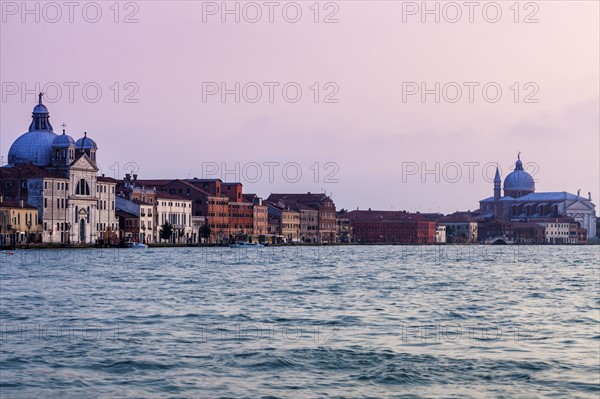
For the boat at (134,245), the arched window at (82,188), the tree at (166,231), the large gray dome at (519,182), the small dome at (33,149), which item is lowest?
the boat at (134,245)

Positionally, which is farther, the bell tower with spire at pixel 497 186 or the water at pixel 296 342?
the bell tower with spire at pixel 497 186

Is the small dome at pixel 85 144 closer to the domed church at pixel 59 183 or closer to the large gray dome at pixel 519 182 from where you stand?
the domed church at pixel 59 183

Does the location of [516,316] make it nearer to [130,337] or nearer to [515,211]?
[130,337]

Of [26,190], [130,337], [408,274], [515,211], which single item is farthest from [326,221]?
[130,337]

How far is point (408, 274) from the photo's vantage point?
1761 inches

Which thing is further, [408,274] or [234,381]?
[408,274]

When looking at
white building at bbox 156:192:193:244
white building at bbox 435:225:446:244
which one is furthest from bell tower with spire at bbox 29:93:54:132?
white building at bbox 435:225:446:244

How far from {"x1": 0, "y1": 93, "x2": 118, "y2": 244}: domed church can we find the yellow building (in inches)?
56.3

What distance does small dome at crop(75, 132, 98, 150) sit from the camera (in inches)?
3656

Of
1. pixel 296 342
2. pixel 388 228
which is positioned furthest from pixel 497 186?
pixel 296 342

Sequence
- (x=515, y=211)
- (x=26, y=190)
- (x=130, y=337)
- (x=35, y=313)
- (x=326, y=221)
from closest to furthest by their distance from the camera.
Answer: (x=130, y=337)
(x=35, y=313)
(x=26, y=190)
(x=326, y=221)
(x=515, y=211)

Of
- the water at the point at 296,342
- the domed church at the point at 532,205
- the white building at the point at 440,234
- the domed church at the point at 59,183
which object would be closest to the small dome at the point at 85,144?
the domed church at the point at 59,183

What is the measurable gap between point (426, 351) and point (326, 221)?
12598 cm

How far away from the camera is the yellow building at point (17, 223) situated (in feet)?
253
